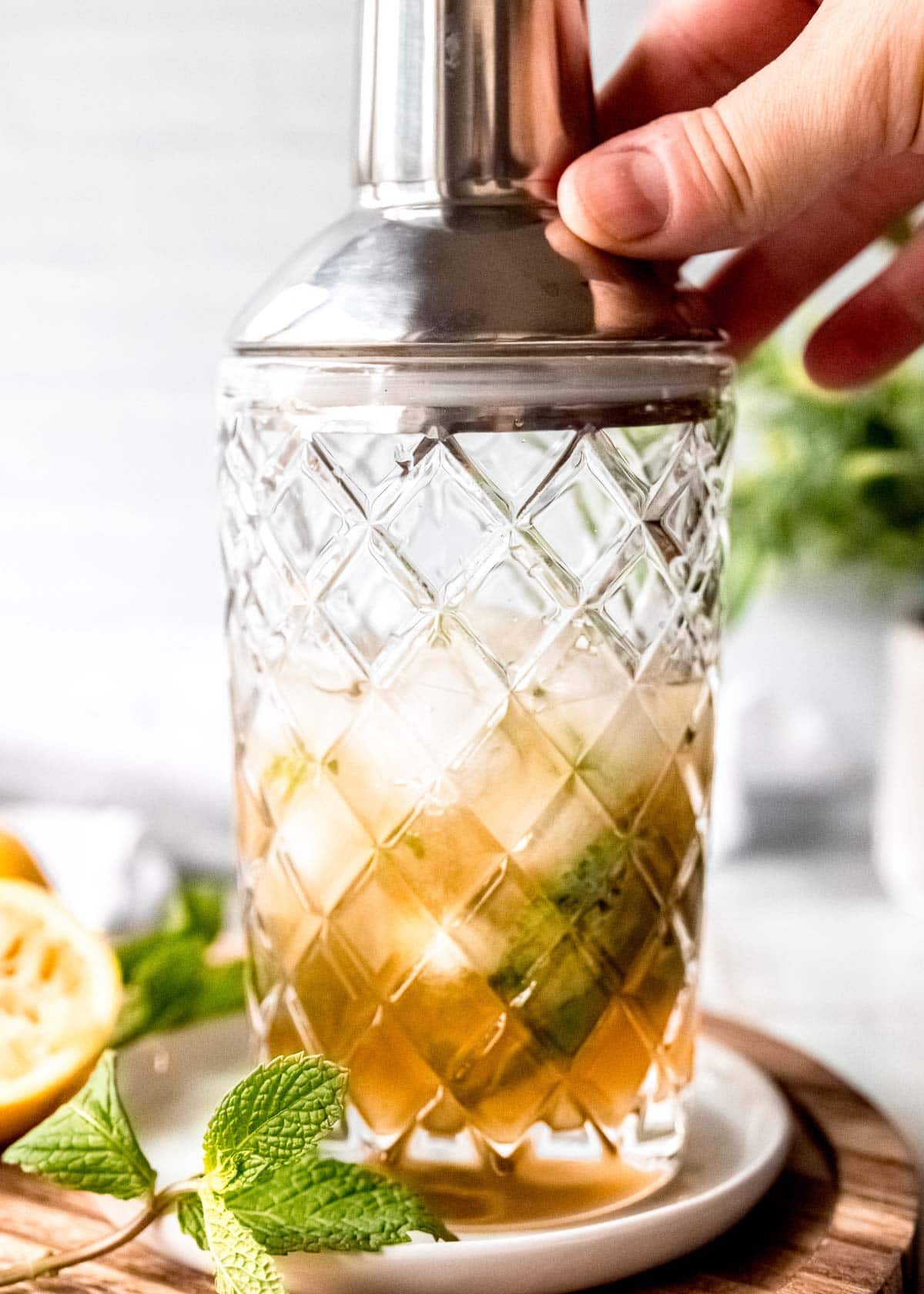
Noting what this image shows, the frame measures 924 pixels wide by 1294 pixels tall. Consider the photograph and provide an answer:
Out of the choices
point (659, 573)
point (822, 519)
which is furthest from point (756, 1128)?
point (822, 519)

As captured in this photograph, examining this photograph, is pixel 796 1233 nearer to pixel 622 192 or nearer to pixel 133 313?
pixel 622 192

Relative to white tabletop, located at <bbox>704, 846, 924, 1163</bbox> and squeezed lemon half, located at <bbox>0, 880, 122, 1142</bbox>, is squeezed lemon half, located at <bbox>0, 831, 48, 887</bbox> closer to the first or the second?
squeezed lemon half, located at <bbox>0, 880, 122, 1142</bbox>

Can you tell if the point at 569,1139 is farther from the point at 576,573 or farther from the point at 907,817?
the point at 907,817

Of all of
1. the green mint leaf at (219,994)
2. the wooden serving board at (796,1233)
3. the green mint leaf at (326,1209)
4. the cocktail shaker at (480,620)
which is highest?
the cocktail shaker at (480,620)

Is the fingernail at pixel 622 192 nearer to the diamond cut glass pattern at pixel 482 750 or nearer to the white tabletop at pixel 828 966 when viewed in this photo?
the diamond cut glass pattern at pixel 482 750

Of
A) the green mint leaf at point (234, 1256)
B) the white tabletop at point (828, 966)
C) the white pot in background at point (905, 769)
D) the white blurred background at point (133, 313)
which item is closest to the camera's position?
the green mint leaf at point (234, 1256)

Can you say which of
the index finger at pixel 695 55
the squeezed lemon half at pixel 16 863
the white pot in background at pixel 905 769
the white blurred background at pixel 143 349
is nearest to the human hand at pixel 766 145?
the index finger at pixel 695 55

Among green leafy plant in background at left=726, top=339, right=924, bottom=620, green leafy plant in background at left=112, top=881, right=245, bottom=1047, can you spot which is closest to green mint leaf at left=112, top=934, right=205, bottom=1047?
green leafy plant in background at left=112, top=881, right=245, bottom=1047
